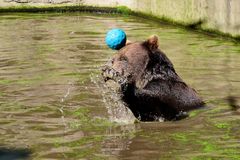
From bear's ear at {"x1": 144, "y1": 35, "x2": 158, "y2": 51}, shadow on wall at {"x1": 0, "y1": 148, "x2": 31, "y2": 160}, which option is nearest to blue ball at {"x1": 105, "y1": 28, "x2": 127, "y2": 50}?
bear's ear at {"x1": 144, "y1": 35, "x2": 158, "y2": 51}

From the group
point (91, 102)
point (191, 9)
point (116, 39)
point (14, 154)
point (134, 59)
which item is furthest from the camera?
point (191, 9)

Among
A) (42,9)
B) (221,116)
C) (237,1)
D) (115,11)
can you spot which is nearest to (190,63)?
(237,1)

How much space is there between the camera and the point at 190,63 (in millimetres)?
8867

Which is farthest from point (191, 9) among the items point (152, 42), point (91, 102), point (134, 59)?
point (134, 59)

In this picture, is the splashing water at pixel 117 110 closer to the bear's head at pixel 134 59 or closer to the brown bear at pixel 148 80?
the brown bear at pixel 148 80

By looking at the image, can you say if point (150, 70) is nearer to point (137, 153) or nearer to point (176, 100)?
point (176, 100)

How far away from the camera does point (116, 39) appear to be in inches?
231

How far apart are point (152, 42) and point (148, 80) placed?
0.34 metres

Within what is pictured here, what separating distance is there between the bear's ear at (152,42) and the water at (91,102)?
1.90 feet

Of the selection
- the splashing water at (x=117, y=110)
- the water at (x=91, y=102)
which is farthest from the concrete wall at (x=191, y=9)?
the splashing water at (x=117, y=110)

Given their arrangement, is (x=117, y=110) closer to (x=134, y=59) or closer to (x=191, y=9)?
(x=134, y=59)

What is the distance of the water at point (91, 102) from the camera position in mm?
4992

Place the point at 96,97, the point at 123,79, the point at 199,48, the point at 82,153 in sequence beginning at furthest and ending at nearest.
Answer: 1. the point at 199,48
2. the point at 96,97
3. the point at 123,79
4. the point at 82,153

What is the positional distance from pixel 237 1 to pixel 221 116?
4.73 metres
